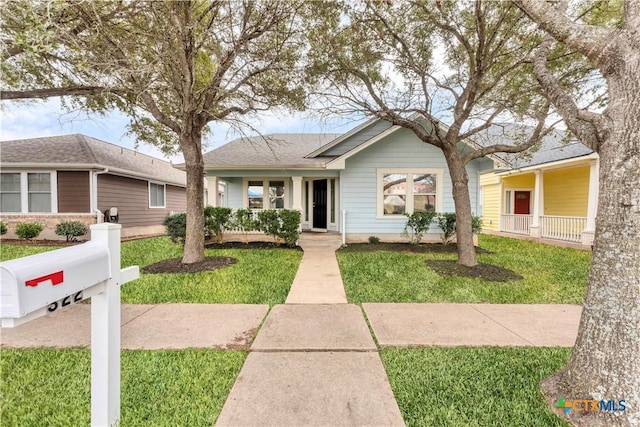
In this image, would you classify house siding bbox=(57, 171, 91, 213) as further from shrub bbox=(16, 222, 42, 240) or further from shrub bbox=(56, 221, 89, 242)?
shrub bbox=(16, 222, 42, 240)

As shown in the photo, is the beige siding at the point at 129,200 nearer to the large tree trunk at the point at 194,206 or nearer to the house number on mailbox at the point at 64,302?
the large tree trunk at the point at 194,206

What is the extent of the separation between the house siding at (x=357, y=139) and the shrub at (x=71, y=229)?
32.4ft

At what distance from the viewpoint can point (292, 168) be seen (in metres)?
10.3

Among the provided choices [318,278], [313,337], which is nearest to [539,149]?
[318,278]

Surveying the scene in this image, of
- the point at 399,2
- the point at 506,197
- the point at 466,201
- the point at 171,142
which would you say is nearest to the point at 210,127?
the point at 171,142

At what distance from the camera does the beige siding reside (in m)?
12.1

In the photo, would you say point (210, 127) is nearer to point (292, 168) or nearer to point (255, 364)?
point (292, 168)

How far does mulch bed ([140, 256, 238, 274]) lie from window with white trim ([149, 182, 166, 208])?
9743 mm

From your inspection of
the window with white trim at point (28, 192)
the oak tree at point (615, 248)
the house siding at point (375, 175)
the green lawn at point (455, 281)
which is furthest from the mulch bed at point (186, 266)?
the window with white trim at point (28, 192)

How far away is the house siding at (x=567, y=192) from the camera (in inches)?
473

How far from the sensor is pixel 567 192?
509 inches

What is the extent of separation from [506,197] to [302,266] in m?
13.9

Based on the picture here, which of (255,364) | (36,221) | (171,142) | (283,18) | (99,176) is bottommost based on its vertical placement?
(255,364)

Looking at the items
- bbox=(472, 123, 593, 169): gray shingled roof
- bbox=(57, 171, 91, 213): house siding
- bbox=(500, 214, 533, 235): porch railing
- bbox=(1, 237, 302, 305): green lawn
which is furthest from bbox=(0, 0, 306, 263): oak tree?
bbox=(500, 214, 533, 235): porch railing
